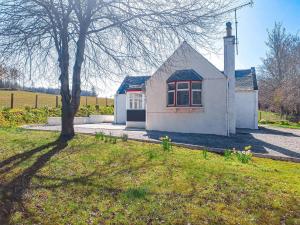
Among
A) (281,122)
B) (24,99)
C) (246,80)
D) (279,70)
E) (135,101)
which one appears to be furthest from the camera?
(279,70)

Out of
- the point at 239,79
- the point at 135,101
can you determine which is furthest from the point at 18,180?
the point at 239,79

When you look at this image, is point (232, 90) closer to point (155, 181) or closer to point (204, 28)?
point (204, 28)

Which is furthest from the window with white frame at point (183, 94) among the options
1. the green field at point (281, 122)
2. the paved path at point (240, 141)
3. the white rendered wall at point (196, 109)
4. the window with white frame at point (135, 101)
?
the green field at point (281, 122)

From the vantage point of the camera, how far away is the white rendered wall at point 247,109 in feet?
81.5

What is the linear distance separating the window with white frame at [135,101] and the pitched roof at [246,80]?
29.8ft

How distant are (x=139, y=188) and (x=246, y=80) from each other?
22987 mm

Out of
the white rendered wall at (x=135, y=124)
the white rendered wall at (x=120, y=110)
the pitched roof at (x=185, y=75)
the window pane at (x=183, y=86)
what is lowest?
the white rendered wall at (x=135, y=124)

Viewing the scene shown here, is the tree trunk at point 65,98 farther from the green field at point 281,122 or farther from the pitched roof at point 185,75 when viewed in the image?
the green field at point 281,122

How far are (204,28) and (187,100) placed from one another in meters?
9.70

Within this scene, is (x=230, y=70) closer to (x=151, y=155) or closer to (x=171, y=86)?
(x=171, y=86)

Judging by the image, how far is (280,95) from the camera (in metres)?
37.2

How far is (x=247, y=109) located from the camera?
987 inches

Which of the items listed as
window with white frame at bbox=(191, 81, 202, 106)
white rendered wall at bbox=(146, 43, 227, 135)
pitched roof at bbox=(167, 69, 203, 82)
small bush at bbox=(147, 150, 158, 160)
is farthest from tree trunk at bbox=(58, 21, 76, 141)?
window with white frame at bbox=(191, 81, 202, 106)

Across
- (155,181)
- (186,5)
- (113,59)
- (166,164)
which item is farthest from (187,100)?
(155,181)
